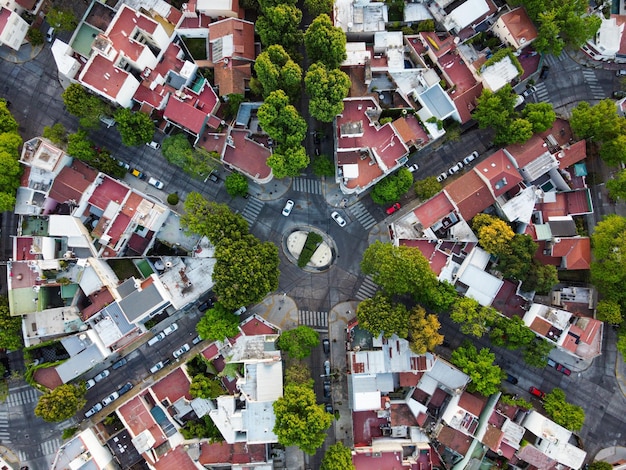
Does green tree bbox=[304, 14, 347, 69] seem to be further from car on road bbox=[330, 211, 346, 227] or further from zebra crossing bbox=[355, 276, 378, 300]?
zebra crossing bbox=[355, 276, 378, 300]

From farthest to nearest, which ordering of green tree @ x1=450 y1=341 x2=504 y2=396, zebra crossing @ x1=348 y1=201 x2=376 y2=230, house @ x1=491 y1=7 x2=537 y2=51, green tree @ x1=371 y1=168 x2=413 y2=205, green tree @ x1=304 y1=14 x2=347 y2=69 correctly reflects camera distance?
zebra crossing @ x1=348 y1=201 x2=376 y2=230 < green tree @ x1=371 y1=168 x2=413 y2=205 < house @ x1=491 y1=7 x2=537 y2=51 < green tree @ x1=450 y1=341 x2=504 y2=396 < green tree @ x1=304 y1=14 x2=347 y2=69

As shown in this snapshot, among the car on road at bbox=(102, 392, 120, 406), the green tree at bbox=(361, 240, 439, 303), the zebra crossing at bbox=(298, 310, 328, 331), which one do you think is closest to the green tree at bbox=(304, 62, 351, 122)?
the green tree at bbox=(361, 240, 439, 303)

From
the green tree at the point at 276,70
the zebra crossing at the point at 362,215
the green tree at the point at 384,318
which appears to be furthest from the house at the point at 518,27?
the green tree at the point at 384,318

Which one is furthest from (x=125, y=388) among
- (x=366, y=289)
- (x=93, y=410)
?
(x=366, y=289)

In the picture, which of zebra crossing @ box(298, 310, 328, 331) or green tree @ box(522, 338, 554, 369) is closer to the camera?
green tree @ box(522, 338, 554, 369)

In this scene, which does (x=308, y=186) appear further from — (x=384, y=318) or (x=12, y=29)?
(x=12, y=29)

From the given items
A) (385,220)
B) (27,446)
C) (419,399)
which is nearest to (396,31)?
(385,220)

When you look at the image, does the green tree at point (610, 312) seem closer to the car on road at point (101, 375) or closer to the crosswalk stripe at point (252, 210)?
the crosswalk stripe at point (252, 210)
